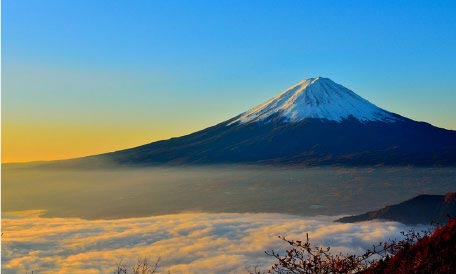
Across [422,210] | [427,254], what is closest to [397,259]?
[427,254]

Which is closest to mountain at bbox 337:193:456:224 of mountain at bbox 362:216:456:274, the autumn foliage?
mountain at bbox 362:216:456:274

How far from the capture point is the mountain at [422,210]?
431ft

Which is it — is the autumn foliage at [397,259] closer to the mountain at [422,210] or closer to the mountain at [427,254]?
the mountain at [427,254]

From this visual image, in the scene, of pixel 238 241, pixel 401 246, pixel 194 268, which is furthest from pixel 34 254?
pixel 401 246

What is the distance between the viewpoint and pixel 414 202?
15088cm

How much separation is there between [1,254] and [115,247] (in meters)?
28.3


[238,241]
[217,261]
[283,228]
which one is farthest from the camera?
[283,228]

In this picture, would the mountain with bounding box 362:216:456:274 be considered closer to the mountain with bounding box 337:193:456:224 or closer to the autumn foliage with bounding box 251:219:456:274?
the autumn foliage with bounding box 251:219:456:274

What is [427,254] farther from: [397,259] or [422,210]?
[422,210]

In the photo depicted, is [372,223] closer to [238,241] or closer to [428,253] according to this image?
[238,241]

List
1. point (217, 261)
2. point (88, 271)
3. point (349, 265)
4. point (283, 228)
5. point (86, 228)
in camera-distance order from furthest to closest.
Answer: point (86, 228) < point (283, 228) < point (217, 261) < point (88, 271) < point (349, 265)

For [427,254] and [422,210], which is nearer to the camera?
[427,254]

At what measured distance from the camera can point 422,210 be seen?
14375 cm

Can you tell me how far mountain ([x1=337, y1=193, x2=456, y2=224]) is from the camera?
132 m
